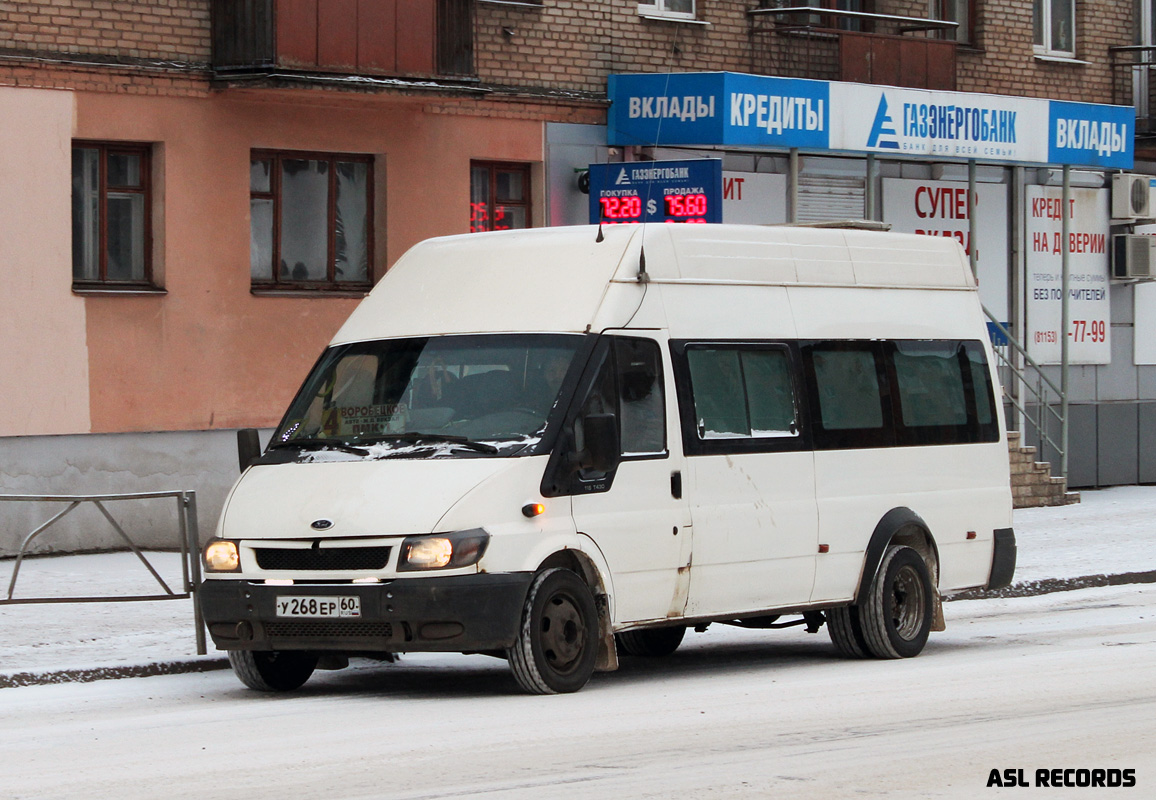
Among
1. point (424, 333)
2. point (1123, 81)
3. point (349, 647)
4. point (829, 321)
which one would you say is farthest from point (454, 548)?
point (1123, 81)

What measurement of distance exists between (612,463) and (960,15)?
17.1m

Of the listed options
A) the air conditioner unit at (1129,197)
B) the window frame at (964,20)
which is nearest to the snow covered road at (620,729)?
the window frame at (964,20)

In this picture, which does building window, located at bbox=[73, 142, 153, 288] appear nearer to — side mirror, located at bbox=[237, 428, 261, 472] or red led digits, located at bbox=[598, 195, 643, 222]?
red led digits, located at bbox=[598, 195, 643, 222]

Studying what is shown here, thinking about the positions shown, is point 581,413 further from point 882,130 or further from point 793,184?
point 882,130

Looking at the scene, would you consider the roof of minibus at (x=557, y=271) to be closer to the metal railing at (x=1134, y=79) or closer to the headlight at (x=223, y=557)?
the headlight at (x=223, y=557)

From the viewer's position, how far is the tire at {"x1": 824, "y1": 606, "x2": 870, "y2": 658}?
1172 centimetres

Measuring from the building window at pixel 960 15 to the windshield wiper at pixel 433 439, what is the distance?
17019 millimetres

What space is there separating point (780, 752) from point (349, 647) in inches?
97.4

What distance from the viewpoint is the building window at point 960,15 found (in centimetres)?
2547

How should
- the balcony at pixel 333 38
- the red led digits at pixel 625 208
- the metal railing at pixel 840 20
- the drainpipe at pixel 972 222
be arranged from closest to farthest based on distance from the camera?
the balcony at pixel 333 38
the red led digits at pixel 625 208
the metal railing at pixel 840 20
the drainpipe at pixel 972 222

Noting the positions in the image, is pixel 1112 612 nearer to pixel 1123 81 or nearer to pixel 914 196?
pixel 914 196

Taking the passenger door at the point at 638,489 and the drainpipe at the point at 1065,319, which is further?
the drainpipe at the point at 1065,319

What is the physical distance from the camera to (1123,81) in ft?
90.3

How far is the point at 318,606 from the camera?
31.4ft
